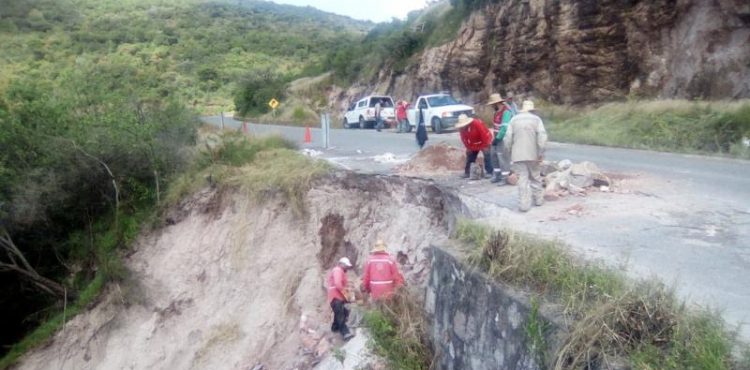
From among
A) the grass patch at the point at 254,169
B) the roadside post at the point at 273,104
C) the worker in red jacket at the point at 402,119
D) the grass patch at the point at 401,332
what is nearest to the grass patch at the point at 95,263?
the grass patch at the point at 254,169

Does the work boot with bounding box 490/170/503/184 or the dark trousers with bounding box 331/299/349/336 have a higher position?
the work boot with bounding box 490/170/503/184

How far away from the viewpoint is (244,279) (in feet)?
46.5

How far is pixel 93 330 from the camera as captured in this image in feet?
49.9

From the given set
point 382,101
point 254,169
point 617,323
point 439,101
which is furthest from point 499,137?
point 382,101

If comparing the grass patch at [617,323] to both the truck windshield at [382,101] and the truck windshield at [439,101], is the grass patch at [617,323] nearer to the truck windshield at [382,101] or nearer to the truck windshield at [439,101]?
the truck windshield at [439,101]

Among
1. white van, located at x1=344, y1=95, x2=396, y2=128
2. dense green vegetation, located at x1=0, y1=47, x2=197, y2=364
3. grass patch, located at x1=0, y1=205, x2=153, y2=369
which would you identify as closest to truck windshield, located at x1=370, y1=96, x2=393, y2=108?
white van, located at x1=344, y1=95, x2=396, y2=128

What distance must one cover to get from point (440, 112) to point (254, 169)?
12.2 metres

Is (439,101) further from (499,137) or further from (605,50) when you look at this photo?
(499,137)

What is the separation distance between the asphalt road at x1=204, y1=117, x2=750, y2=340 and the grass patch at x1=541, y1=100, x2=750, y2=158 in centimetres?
266

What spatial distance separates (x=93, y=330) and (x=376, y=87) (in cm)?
3032

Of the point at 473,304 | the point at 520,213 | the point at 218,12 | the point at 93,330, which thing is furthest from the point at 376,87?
the point at 218,12

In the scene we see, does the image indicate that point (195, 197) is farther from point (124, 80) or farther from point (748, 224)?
point (748, 224)

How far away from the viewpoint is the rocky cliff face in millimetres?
21328

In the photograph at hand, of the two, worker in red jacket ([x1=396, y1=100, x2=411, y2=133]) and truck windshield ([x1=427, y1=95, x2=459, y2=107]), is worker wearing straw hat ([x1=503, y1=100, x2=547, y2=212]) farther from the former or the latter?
worker in red jacket ([x1=396, y1=100, x2=411, y2=133])
